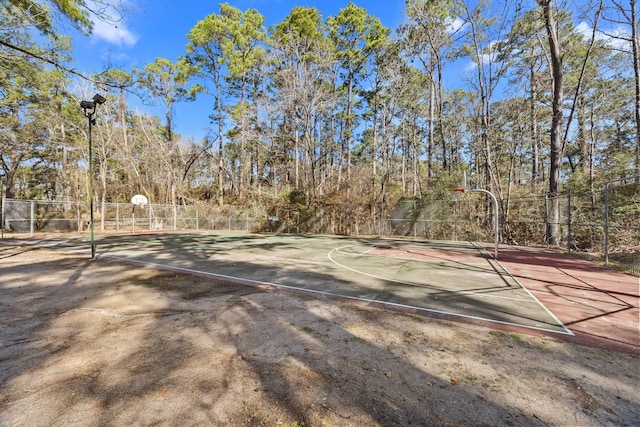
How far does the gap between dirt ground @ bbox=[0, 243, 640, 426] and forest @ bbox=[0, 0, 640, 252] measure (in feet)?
38.9

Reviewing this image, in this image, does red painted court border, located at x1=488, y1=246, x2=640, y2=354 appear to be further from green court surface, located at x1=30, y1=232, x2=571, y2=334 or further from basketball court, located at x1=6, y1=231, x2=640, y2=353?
green court surface, located at x1=30, y1=232, x2=571, y2=334

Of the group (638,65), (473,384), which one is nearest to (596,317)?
(473,384)

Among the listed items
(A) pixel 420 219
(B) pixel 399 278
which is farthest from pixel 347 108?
(B) pixel 399 278

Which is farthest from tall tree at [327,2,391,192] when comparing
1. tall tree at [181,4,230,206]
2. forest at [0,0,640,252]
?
tall tree at [181,4,230,206]

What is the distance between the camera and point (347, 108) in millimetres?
20062

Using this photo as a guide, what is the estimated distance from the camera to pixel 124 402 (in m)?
1.89

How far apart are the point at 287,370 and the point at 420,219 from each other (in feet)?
48.0

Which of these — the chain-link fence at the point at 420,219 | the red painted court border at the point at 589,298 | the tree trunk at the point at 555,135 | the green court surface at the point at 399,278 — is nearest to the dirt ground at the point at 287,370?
the red painted court border at the point at 589,298

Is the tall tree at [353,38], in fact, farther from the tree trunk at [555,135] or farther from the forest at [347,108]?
the tree trunk at [555,135]

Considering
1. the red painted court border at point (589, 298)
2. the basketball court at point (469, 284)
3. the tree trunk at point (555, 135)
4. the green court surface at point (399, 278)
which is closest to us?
the red painted court border at point (589, 298)

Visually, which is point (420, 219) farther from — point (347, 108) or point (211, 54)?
point (211, 54)

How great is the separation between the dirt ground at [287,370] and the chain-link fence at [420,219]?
6.63 m

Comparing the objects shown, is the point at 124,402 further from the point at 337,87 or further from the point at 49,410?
the point at 337,87

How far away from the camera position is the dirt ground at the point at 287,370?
1.82 metres
